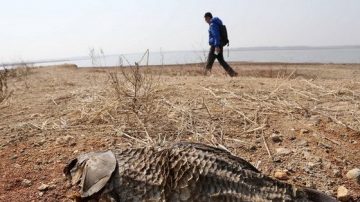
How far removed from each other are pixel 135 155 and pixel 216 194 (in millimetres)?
593

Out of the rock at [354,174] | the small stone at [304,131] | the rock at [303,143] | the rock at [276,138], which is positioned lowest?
the rock at [354,174]

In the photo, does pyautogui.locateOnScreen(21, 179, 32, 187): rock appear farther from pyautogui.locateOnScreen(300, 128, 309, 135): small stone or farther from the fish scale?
pyautogui.locateOnScreen(300, 128, 309, 135): small stone

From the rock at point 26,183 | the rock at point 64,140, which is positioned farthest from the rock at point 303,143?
the rock at point 26,183

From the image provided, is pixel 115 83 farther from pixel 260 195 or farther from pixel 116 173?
pixel 260 195

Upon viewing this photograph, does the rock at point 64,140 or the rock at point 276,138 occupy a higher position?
the rock at point 276,138

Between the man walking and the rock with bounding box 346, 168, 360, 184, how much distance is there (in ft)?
20.1

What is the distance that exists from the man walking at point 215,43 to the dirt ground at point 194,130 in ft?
12.6

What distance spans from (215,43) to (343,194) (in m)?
6.64

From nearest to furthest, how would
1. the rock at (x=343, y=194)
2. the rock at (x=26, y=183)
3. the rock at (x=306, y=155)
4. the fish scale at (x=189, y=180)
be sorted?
1. the fish scale at (x=189, y=180)
2. the rock at (x=343, y=194)
3. the rock at (x=26, y=183)
4. the rock at (x=306, y=155)

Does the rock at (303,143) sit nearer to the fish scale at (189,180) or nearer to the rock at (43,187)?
the fish scale at (189,180)

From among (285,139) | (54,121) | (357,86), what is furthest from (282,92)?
(54,121)

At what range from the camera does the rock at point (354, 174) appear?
2.91 m

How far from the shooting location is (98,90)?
568 cm

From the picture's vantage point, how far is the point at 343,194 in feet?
8.85
